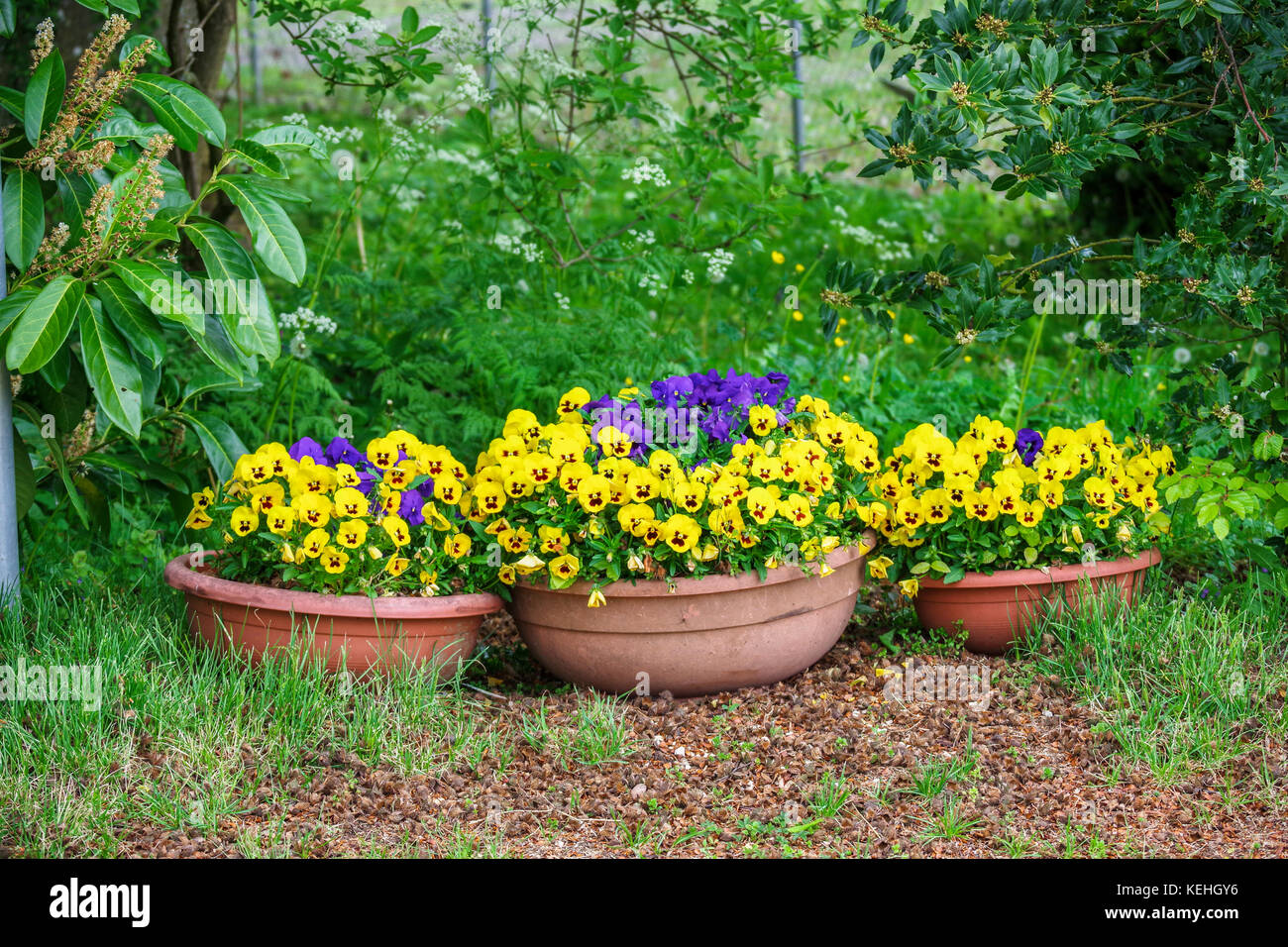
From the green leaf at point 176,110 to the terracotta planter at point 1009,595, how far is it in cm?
197

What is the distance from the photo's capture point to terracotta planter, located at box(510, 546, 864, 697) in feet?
8.60

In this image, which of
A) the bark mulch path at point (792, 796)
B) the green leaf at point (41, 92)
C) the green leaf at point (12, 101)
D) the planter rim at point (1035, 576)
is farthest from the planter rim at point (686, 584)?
the green leaf at point (12, 101)

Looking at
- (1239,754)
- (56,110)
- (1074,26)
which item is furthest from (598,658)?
(1074,26)

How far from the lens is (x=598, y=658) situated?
106 inches

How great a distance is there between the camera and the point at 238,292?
2.53 meters

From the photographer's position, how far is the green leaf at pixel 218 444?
2.91 metres

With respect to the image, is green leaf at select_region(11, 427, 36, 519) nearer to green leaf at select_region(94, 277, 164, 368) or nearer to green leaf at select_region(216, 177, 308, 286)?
green leaf at select_region(94, 277, 164, 368)

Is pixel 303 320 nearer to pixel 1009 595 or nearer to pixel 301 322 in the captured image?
pixel 301 322

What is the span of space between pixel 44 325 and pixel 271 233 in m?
0.48

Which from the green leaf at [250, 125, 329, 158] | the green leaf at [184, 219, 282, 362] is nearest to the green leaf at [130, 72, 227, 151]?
the green leaf at [250, 125, 329, 158]

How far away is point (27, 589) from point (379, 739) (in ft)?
3.79

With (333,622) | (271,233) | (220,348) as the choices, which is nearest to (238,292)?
(271,233)

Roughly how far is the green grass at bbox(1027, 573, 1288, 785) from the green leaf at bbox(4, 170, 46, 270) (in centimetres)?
245

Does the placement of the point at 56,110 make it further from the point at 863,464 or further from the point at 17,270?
the point at 863,464
